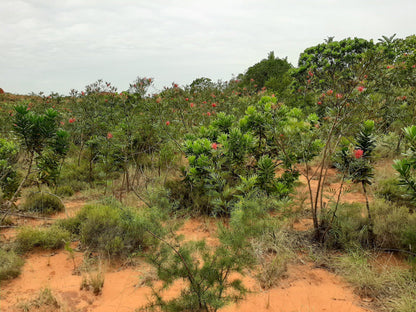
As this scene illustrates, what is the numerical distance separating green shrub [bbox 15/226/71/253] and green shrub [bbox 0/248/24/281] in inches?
12.5

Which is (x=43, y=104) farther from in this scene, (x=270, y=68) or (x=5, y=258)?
(x=270, y=68)

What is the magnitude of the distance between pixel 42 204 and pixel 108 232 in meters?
2.01

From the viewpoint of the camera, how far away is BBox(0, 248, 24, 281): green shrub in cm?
297

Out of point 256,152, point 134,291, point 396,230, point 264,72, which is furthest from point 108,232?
point 264,72

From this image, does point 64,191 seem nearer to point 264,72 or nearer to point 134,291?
point 134,291

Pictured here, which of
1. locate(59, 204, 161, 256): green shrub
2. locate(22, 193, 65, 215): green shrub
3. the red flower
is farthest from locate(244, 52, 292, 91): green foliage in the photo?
locate(59, 204, 161, 256): green shrub

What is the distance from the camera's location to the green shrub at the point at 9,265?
9.74 ft

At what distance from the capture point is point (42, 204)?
4828 millimetres

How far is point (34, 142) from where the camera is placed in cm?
362

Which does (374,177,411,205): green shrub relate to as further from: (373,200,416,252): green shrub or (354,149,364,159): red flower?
(354,149,364,159): red flower

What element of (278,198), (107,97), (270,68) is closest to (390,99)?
(278,198)

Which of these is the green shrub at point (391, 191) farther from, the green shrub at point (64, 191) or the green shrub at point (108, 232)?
the green shrub at point (64, 191)

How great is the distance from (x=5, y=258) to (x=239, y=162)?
3245 millimetres

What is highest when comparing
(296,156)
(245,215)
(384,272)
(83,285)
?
(296,156)
